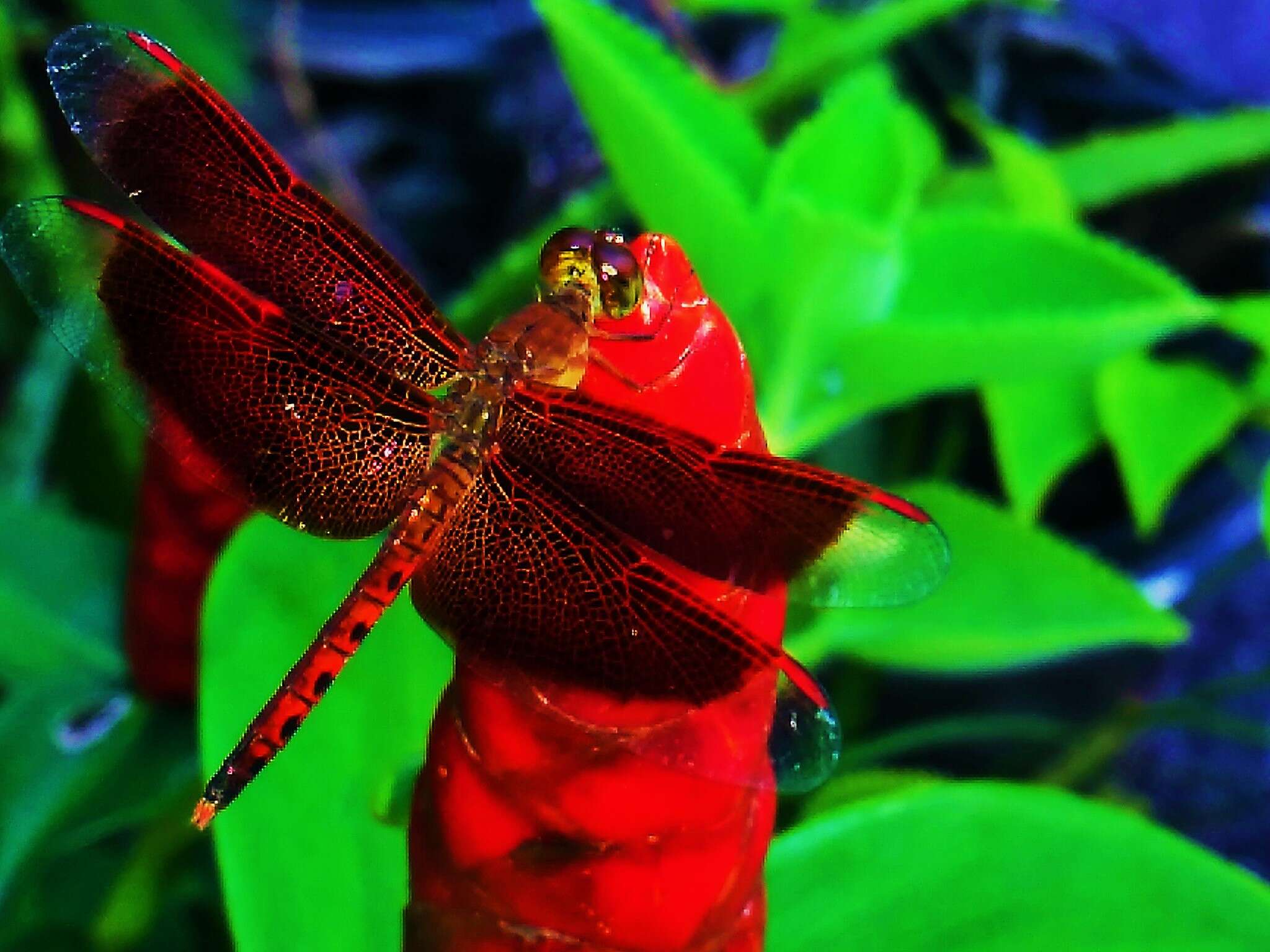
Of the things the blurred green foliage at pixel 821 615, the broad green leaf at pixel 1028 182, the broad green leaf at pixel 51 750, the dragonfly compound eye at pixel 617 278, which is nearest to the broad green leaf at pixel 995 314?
the blurred green foliage at pixel 821 615

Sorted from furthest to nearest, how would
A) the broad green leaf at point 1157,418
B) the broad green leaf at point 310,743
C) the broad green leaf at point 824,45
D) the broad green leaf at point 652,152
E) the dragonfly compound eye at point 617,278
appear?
the broad green leaf at point 824,45, the broad green leaf at point 1157,418, the broad green leaf at point 652,152, the broad green leaf at point 310,743, the dragonfly compound eye at point 617,278

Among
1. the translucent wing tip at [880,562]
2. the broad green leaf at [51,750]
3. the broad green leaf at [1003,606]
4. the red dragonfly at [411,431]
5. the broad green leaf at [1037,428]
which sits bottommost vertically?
the broad green leaf at [1003,606]

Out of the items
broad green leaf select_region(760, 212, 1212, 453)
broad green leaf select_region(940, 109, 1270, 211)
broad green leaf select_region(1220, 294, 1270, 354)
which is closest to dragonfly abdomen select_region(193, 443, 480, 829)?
broad green leaf select_region(760, 212, 1212, 453)

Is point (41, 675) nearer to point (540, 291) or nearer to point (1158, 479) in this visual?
point (540, 291)

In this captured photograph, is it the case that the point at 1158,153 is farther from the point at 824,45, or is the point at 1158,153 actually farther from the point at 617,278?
the point at 617,278

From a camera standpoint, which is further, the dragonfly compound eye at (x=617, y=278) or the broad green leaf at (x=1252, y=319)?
the broad green leaf at (x=1252, y=319)

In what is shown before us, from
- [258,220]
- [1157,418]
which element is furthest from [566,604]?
[1157,418]

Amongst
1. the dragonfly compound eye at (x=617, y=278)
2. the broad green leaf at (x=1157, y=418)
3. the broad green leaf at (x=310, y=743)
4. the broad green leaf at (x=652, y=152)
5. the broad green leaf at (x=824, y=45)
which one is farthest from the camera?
the broad green leaf at (x=824, y=45)

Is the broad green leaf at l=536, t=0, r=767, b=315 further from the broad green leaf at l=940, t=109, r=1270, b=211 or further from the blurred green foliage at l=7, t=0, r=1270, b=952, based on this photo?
the broad green leaf at l=940, t=109, r=1270, b=211

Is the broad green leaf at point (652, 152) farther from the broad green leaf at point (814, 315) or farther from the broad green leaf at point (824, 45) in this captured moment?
the broad green leaf at point (824, 45)
